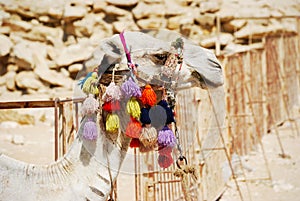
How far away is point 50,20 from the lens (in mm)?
12633

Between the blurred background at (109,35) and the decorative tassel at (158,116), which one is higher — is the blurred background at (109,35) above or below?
above

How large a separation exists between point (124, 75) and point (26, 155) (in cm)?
598

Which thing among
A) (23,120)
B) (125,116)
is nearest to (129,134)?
(125,116)

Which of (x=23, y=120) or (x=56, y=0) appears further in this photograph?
(x=56, y=0)

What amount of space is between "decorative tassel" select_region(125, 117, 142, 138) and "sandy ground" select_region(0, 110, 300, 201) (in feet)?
9.27

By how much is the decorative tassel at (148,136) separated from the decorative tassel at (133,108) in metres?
0.09

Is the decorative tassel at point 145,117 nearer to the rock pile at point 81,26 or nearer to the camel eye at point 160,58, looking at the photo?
the camel eye at point 160,58

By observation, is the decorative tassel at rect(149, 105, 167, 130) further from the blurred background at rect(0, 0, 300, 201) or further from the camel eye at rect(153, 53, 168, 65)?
the blurred background at rect(0, 0, 300, 201)

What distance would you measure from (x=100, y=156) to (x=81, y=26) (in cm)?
1031

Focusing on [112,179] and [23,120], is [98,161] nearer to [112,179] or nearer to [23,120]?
[112,179]

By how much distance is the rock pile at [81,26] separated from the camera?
38.6ft

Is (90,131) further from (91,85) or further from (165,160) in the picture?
(165,160)

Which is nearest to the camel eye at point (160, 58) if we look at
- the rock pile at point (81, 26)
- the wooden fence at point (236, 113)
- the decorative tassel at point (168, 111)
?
the decorative tassel at point (168, 111)

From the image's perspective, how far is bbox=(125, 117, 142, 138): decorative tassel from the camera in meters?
2.51
